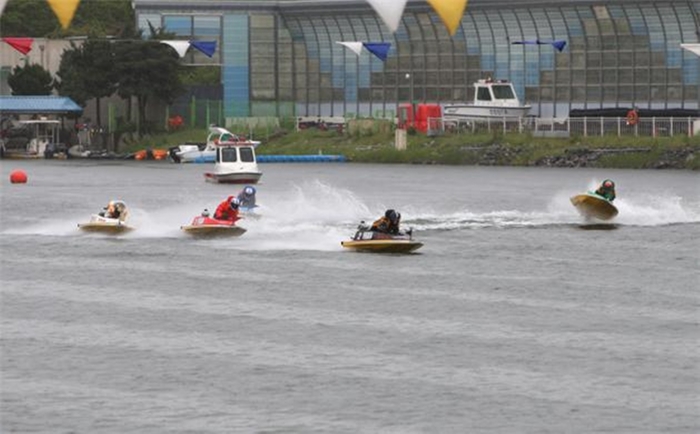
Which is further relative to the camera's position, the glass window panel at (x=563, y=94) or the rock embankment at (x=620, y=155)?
the glass window panel at (x=563, y=94)

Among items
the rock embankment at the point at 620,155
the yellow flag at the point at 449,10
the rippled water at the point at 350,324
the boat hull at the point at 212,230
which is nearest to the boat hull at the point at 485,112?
the rock embankment at the point at 620,155

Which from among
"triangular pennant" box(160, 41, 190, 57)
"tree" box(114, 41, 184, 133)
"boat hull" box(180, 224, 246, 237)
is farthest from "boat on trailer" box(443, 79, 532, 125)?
"boat hull" box(180, 224, 246, 237)

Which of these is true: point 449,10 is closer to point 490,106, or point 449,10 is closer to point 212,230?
point 212,230

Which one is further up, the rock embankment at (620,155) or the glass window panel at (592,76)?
the glass window panel at (592,76)

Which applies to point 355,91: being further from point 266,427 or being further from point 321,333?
point 266,427

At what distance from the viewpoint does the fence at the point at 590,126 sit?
114m

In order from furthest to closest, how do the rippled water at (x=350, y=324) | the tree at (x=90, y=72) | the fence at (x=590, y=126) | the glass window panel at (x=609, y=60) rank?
the tree at (x=90, y=72)
the glass window panel at (x=609, y=60)
the fence at (x=590, y=126)
the rippled water at (x=350, y=324)

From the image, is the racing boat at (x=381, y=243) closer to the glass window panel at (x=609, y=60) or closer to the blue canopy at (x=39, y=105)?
the glass window panel at (x=609, y=60)

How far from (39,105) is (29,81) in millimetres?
7859

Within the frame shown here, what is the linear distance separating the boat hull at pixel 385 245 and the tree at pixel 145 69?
84.2 meters

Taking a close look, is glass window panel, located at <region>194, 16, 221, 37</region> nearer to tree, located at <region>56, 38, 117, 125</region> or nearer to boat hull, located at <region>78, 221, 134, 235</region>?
tree, located at <region>56, 38, 117, 125</region>

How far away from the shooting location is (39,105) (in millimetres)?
144000

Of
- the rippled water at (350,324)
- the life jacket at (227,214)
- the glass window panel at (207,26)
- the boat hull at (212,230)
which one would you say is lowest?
the rippled water at (350,324)

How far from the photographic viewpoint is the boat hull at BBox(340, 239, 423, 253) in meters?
56.0
